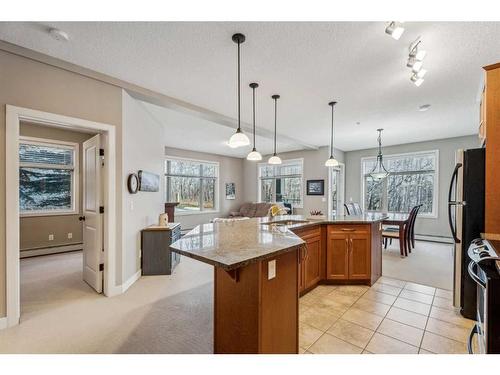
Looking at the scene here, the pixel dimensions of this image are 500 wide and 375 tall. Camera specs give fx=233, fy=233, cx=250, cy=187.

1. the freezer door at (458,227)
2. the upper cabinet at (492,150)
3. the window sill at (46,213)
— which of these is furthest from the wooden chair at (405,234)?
the window sill at (46,213)

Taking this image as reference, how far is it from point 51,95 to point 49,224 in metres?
3.73

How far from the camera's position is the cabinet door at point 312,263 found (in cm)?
296

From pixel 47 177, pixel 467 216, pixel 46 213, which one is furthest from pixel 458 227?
pixel 47 177

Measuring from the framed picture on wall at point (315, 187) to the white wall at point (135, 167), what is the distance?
15.6 feet

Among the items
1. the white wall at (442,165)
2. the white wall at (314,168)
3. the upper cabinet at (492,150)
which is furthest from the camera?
the white wall at (314,168)

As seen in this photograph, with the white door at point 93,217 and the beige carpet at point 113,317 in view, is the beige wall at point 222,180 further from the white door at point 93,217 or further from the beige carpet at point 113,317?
the beige carpet at point 113,317

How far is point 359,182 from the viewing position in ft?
24.6

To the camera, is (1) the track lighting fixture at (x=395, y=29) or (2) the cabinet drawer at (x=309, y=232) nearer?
(1) the track lighting fixture at (x=395, y=29)

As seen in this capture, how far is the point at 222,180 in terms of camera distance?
8.59 meters

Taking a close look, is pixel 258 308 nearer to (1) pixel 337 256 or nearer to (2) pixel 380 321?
(2) pixel 380 321
